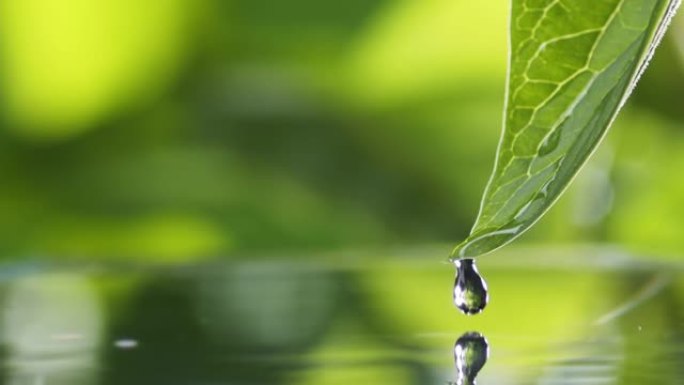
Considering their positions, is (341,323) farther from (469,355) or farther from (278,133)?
(278,133)

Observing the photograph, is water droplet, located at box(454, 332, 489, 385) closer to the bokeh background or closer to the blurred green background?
the bokeh background

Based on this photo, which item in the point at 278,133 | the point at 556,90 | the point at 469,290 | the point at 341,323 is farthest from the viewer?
the point at 278,133

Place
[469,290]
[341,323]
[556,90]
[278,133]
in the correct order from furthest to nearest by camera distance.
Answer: [278,133] < [341,323] < [469,290] < [556,90]

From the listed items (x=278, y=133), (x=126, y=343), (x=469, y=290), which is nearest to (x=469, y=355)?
(x=469, y=290)

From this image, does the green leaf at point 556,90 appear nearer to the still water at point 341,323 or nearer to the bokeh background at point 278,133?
the still water at point 341,323

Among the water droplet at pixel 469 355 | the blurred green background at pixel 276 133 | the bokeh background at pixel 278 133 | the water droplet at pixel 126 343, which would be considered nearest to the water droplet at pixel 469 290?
the water droplet at pixel 469 355

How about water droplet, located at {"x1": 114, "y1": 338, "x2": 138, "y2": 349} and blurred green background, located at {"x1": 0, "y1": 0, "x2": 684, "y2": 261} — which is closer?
water droplet, located at {"x1": 114, "y1": 338, "x2": 138, "y2": 349}

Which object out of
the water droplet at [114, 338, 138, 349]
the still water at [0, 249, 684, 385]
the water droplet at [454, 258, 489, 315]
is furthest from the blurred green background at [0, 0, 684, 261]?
the water droplet at [454, 258, 489, 315]
